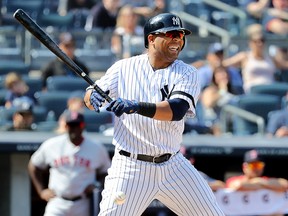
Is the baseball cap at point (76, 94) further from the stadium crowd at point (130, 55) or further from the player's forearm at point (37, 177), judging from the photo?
the player's forearm at point (37, 177)

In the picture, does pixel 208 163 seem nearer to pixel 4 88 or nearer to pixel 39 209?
pixel 39 209

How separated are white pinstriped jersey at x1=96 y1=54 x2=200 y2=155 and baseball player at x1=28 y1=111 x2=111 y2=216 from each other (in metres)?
2.56

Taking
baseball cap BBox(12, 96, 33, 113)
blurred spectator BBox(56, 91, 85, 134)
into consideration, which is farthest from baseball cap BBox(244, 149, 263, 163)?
baseball cap BBox(12, 96, 33, 113)

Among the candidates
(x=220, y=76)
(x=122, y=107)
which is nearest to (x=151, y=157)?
(x=122, y=107)

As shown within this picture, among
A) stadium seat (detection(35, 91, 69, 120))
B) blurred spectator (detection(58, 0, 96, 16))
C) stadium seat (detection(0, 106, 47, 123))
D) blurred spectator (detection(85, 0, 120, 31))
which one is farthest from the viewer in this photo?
blurred spectator (detection(58, 0, 96, 16))

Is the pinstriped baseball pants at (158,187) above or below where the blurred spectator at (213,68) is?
below

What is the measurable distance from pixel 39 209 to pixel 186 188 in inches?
146

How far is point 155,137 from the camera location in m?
A: 5.49

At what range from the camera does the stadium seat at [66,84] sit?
10023mm

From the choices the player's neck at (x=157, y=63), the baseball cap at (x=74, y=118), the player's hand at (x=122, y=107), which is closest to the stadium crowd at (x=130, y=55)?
the baseball cap at (x=74, y=118)

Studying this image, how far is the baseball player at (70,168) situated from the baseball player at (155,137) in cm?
259

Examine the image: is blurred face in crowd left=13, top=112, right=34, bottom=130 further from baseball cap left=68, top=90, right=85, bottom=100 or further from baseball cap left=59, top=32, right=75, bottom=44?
baseball cap left=59, top=32, right=75, bottom=44

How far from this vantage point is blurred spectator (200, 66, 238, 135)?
31.7 feet

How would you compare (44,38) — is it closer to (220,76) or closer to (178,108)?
(178,108)
